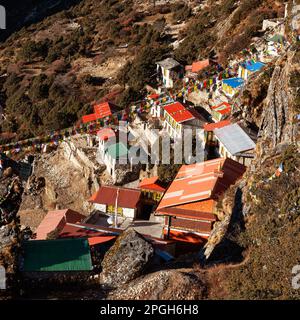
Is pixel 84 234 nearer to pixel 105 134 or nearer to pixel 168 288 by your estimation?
pixel 168 288

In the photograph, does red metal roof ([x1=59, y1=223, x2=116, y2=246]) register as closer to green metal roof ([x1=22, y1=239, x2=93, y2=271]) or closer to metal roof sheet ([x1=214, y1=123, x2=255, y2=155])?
green metal roof ([x1=22, y1=239, x2=93, y2=271])

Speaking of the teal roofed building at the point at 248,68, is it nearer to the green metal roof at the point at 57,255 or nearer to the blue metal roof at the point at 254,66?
the blue metal roof at the point at 254,66

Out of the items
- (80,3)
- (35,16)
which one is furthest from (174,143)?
(35,16)

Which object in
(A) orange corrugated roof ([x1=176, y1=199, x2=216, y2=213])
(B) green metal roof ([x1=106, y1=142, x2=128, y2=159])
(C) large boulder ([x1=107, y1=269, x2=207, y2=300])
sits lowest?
(B) green metal roof ([x1=106, y1=142, x2=128, y2=159])

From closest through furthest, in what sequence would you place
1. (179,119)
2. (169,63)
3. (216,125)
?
(216,125)
(179,119)
(169,63)

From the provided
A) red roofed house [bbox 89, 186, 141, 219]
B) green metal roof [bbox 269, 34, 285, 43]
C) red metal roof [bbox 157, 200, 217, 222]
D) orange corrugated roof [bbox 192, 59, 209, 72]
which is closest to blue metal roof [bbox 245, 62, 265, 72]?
green metal roof [bbox 269, 34, 285, 43]

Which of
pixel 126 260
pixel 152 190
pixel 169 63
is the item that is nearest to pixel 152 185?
pixel 152 190
